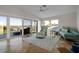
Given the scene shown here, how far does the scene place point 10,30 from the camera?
A: 2043 mm

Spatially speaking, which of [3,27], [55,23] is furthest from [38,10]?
[3,27]

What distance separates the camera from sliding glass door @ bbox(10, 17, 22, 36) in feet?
6.64

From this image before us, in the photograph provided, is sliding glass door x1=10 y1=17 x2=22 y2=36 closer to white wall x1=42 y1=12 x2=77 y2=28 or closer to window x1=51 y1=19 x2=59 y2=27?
window x1=51 y1=19 x2=59 y2=27

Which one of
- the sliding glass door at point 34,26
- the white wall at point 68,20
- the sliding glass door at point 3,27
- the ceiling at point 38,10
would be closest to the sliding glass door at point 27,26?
the sliding glass door at point 34,26

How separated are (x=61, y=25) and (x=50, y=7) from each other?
51 cm

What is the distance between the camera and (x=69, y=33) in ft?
6.64

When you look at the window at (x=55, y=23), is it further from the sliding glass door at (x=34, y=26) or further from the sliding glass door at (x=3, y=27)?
the sliding glass door at (x=3, y=27)

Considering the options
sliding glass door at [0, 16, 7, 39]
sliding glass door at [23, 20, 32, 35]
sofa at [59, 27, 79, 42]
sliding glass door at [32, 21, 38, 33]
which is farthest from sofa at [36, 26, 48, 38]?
sliding glass door at [0, 16, 7, 39]

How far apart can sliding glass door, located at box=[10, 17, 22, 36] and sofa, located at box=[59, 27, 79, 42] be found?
1.00m

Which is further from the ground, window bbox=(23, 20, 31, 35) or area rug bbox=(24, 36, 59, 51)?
window bbox=(23, 20, 31, 35)

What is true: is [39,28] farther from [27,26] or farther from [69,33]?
[69,33]
